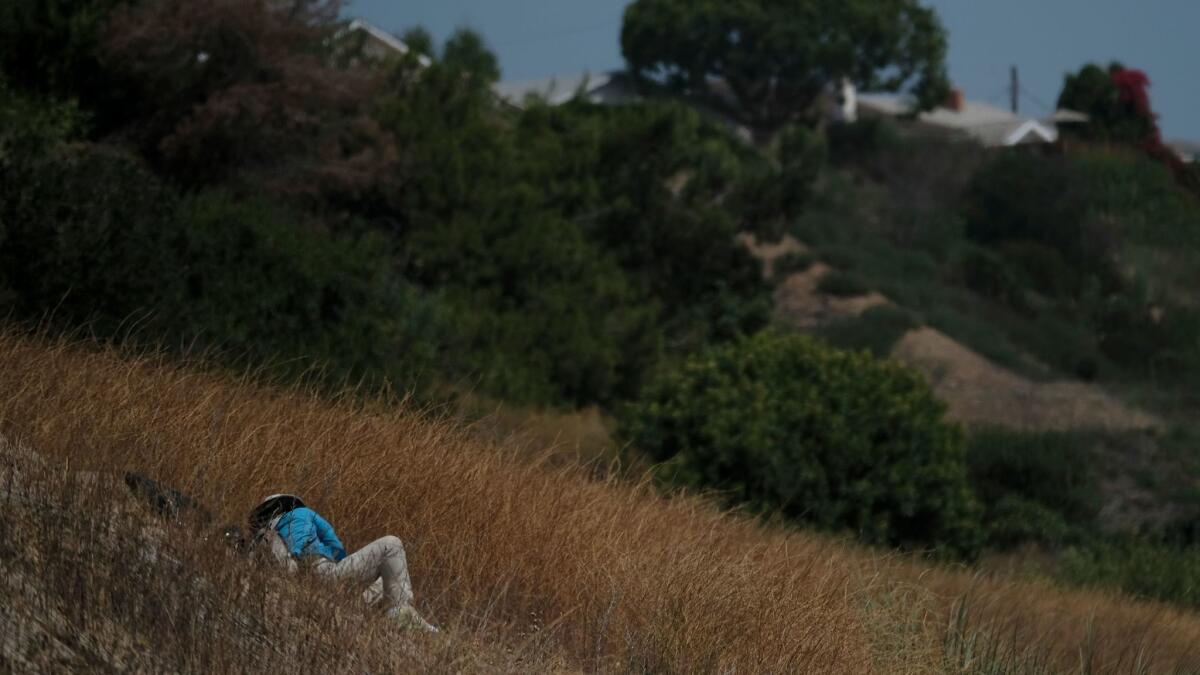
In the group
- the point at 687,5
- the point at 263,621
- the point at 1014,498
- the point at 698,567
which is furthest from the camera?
the point at 687,5

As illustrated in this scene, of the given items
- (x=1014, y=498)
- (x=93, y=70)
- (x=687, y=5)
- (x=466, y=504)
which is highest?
(x=687, y=5)

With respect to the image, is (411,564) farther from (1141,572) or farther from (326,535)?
(1141,572)

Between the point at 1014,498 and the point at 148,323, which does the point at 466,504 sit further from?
the point at 1014,498

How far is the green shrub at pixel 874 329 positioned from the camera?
4109 cm

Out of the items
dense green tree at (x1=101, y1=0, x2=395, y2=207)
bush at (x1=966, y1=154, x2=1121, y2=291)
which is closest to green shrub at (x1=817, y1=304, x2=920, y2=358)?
bush at (x1=966, y1=154, x2=1121, y2=291)

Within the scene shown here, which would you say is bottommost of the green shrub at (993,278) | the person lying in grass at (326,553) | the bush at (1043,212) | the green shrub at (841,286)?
the person lying in grass at (326,553)

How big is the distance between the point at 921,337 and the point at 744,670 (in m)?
36.4

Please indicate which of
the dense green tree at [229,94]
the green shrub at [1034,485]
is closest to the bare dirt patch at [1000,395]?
the green shrub at [1034,485]

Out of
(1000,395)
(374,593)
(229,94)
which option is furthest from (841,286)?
(374,593)

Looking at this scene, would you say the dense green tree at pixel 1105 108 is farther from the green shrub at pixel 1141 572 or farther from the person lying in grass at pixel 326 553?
the person lying in grass at pixel 326 553

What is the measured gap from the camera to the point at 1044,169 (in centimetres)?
5316

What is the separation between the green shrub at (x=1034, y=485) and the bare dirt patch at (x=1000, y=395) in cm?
658

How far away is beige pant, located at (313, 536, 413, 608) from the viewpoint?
734 cm

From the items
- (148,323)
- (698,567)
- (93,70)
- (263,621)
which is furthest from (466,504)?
(93,70)
